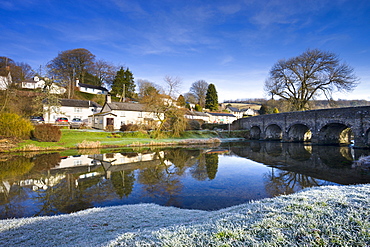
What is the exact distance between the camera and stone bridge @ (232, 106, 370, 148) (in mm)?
21125

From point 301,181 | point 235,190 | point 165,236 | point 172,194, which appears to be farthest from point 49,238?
point 301,181

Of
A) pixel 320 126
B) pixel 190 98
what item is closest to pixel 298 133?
pixel 320 126

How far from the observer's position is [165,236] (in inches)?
123

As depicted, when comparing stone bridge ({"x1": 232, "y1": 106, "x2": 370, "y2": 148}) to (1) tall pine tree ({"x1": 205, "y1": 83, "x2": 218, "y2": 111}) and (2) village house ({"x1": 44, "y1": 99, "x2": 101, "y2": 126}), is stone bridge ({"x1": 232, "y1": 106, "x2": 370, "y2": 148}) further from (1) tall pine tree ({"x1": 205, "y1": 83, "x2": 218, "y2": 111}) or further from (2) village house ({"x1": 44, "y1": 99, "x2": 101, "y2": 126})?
(2) village house ({"x1": 44, "y1": 99, "x2": 101, "y2": 126})

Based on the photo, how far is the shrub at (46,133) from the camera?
21.2m

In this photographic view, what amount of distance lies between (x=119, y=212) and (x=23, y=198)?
4.89 m

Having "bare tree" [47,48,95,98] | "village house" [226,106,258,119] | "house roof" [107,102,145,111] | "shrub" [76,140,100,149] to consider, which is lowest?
"shrub" [76,140,100,149]

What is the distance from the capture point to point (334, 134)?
27547 mm

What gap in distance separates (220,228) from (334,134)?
3215 cm

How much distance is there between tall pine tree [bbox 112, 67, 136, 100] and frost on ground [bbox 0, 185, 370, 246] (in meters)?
57.6

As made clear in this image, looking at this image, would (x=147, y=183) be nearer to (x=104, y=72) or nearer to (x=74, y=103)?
(x=74, y=103)

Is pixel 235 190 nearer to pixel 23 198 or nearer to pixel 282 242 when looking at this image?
pixel 282 242

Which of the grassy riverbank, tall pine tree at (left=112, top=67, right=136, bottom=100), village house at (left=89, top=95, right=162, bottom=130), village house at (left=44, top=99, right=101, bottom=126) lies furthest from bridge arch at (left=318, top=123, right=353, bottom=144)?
tall pine tree at (left=112, top=67, right=136, bottom=100)

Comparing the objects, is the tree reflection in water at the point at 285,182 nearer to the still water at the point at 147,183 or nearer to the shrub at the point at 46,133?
the still water at the point at 147,183
